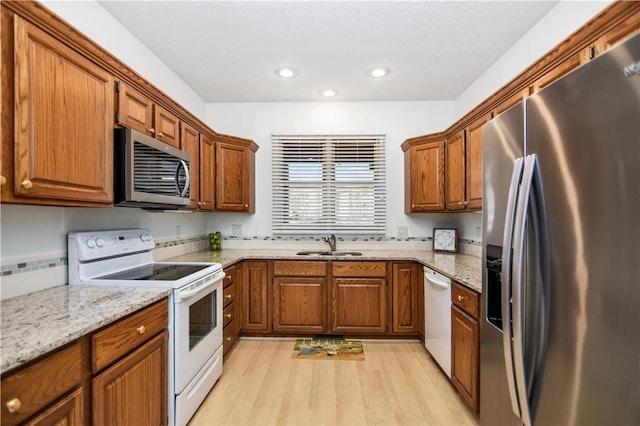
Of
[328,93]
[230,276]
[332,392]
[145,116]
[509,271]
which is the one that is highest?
[328,93]

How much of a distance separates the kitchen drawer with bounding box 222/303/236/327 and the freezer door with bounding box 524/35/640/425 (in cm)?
222

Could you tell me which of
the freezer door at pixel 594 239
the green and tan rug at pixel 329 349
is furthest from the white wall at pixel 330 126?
the freezer door at pixel 594 239

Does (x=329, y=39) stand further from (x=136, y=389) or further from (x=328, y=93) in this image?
(x=136, y=389)

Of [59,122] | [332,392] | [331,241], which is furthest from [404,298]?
[59,122]

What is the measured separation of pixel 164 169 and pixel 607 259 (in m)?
2.27

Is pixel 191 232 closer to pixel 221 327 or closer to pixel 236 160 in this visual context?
pixel 236 160

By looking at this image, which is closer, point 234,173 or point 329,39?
point 329,39

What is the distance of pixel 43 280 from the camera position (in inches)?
63.0

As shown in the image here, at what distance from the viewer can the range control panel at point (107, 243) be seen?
68.7 inches

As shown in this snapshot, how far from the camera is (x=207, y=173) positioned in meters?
2.94

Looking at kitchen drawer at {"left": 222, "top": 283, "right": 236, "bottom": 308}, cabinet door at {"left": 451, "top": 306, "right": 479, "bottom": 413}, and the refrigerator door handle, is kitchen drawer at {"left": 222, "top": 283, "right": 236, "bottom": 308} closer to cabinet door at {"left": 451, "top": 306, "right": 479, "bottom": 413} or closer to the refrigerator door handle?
cabinet door at {"left": 451, "top": 306, "right": 479, "bottom": 413}

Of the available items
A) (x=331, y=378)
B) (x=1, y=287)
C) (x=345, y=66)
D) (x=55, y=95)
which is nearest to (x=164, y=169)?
(x=55, y=95)

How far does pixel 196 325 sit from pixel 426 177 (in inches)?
98.8

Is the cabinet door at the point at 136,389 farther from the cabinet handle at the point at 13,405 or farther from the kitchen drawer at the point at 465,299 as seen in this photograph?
the kitchen drawer at the point at 465,299
